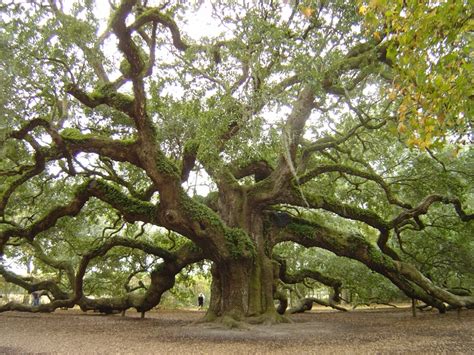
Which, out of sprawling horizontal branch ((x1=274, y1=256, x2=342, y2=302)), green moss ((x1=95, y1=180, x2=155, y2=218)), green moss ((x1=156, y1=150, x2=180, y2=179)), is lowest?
sprawling horizontal branch ((x1=274, y1=256, x2=342, y2=302))

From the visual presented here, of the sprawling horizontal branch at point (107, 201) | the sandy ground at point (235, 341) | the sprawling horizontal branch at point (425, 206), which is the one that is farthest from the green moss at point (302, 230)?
the sprawling horizontal branch at point (107, 201)

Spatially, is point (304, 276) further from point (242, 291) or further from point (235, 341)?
point (235, 341)

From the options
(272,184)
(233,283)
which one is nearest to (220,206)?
(272,184)

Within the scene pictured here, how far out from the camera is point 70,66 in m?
9.74

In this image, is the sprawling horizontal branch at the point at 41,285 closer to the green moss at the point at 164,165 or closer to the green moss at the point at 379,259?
the green moss at the point at 164,165

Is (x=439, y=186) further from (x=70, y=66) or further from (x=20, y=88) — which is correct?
(x=20, y=88)

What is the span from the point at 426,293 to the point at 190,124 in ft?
30.0

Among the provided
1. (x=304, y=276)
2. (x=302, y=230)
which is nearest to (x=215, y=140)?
(x=302, y=230)

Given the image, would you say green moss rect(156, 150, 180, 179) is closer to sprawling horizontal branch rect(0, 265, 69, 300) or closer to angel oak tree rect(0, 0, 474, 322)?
angel oak tree rect(0, 0, 474, 322)

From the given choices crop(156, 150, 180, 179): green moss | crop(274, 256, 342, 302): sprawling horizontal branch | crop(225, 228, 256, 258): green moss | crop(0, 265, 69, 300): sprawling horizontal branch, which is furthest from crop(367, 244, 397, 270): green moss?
crop(0, 265, 69, 300): sprawling horizontal branch

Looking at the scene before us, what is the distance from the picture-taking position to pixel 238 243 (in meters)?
10.9

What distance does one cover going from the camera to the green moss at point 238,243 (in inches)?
424

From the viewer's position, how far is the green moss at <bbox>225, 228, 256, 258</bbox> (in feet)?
35.4

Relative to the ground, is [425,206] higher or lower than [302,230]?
higher
